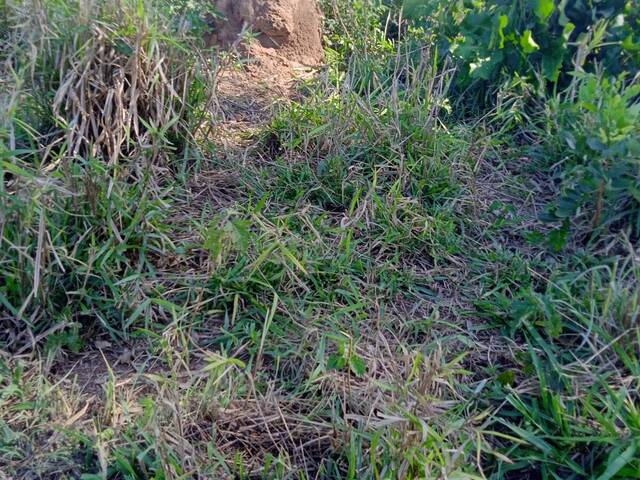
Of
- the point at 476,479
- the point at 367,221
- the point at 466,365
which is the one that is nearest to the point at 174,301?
the point at 367,221

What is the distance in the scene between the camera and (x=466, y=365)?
7.95ft

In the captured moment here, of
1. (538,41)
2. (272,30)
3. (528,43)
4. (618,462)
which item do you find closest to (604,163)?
(528,43)

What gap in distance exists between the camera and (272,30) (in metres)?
3.80

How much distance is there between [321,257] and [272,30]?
1.58m

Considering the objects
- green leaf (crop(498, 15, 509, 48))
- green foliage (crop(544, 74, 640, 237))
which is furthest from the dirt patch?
green foliage (crop(544, 74, 640, 237))

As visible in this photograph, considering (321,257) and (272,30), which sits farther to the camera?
(272,30)

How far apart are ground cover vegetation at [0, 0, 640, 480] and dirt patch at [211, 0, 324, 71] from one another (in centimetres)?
26

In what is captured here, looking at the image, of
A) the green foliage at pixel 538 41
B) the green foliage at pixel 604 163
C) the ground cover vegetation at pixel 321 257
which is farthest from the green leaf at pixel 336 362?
Answer: the green foliage at pixel 538 41

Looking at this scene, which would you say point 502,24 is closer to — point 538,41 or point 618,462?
point 538,41

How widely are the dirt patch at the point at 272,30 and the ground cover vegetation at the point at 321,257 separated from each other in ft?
0.86

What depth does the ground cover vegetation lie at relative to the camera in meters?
2.12

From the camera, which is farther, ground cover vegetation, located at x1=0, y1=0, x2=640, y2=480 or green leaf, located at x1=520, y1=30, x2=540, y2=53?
green leaf, located at x1=520, y1=30, x2=540, y2=53

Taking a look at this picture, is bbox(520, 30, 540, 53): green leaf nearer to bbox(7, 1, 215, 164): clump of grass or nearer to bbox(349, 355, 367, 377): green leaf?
bbox(7, 1, 215, 164): clump of grass

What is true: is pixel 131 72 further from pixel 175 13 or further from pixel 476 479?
pixel 476 479
